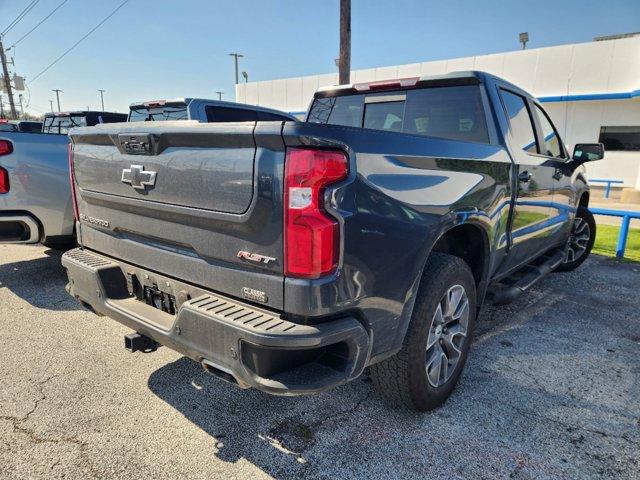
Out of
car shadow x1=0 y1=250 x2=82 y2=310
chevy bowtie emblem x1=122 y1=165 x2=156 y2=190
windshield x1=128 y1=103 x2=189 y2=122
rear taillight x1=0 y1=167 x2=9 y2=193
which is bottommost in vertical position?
car shadow x1=0 y1=250 x2=82 y2=310

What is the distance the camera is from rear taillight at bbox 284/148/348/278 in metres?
1.70

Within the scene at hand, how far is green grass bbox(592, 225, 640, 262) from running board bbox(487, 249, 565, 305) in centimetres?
281

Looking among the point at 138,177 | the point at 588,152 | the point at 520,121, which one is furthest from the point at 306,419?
the point at 588,152

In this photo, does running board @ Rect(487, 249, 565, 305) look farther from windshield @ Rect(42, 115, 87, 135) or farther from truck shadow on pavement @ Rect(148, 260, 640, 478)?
windshield @ Rect(42, 115, 87, 135)

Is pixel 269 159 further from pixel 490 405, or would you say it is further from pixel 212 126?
pixel 490 405

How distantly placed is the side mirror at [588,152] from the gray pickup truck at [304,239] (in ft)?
6.55

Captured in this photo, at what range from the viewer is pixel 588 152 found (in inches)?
186

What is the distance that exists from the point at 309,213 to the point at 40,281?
4.65m

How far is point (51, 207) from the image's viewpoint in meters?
4.50

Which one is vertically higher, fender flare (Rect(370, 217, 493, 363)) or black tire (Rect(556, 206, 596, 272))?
fender flare (Rect(370, 217, 493, 363))

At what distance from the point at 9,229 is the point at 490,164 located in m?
4.50

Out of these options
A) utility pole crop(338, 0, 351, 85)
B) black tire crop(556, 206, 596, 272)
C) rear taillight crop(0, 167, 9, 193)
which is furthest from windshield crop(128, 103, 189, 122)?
utility pole crop(338, 0, 351, 85)

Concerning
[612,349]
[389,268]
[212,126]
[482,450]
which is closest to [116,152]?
[212,126]

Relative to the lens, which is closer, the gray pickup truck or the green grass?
the gray pickup truck
